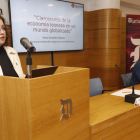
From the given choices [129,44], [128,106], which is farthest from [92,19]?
[128,106]

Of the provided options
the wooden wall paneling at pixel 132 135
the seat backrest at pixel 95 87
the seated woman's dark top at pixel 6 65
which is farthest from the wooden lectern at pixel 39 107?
the seat backrest at pixel 95 87

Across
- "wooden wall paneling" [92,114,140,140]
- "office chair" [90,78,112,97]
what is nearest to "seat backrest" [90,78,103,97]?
"office chair" [90,78,112,97]

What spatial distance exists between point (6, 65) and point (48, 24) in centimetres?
251

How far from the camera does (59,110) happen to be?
4.09 ft

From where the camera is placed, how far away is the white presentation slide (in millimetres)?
3574

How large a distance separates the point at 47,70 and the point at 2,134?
49 centimetres

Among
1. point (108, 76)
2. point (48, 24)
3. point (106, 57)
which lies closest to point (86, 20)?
point (106, 57)

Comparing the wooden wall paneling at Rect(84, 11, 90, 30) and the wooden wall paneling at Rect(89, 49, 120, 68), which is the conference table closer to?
the wooden wall paneling at Rect(89, 49, 120, 68)

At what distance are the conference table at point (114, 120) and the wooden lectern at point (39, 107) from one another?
349 millimetres

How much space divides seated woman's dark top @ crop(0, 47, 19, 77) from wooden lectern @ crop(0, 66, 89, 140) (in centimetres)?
53

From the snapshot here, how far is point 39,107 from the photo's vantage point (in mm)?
1097

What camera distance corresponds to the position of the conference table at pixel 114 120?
5.51 feet

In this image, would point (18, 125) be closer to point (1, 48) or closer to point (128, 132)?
point (1, 48)

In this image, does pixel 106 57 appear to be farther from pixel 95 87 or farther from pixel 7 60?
pixel 7 60
